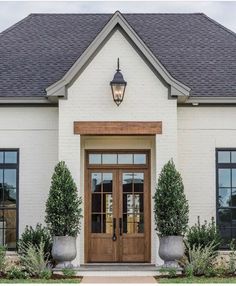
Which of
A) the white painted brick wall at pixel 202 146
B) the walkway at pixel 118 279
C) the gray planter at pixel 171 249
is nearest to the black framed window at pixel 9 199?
the walkway at pixel 118 279

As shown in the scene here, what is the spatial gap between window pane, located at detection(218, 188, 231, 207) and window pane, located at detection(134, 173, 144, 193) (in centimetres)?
216

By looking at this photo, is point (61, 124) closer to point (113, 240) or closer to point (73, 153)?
point (73, 153)

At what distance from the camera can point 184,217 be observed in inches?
730

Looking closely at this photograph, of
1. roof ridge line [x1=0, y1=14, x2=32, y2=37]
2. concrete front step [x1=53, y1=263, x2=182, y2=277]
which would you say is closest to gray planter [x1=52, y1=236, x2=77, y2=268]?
concrete front step [x1=53, y1=263, x2=182, y2=277]

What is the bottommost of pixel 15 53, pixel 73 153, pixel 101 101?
pixel 73 153

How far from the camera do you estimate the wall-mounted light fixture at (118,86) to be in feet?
62.0

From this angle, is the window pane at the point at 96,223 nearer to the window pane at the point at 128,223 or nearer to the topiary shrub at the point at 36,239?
the window pane at the point at 128,223

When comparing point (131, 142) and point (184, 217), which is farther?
point (131, 142)

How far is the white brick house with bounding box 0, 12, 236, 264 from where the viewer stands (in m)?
19.3

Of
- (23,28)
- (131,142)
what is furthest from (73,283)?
(23,28)

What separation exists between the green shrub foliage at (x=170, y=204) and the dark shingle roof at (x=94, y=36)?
2.89 meters

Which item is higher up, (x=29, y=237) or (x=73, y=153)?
(x=73, y=153)

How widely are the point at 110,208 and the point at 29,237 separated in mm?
2468

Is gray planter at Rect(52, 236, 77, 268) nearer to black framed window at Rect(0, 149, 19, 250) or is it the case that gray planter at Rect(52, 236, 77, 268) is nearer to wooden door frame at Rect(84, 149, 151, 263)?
wooden door frame at Rect(84, 149, 151, 263)
